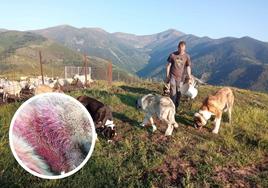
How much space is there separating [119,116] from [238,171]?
18.6ft

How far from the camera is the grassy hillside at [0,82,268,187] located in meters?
9.48

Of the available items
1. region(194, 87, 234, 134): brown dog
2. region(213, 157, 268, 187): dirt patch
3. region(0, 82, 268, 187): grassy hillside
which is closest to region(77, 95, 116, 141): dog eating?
region(0, 82, 268, 187): grassy hillside

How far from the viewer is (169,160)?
10586mm

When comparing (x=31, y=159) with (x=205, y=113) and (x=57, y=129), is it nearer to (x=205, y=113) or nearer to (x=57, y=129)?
(x=57, y=129)

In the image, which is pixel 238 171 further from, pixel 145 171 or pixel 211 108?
pixel 211 108

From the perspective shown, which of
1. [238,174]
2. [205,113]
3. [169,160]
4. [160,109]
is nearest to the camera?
[238,174]

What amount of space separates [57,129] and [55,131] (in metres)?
0.06

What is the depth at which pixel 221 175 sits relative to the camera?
9898 millimetres

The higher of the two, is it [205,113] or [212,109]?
[212,109]

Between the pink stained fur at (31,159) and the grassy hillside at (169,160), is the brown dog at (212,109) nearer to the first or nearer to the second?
the grassy hillside at (169,160)

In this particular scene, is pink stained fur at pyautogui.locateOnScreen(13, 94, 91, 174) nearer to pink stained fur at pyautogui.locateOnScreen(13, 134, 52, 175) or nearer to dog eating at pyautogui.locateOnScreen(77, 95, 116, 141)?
pink stained fur at pyautogui.locateOnScreen(13, 134, 52, 175)

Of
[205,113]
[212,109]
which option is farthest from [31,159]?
[212,109]

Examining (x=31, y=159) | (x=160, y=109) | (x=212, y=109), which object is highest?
(x=31, y=159)

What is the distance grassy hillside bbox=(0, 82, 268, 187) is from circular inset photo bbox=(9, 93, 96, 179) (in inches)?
59.6
